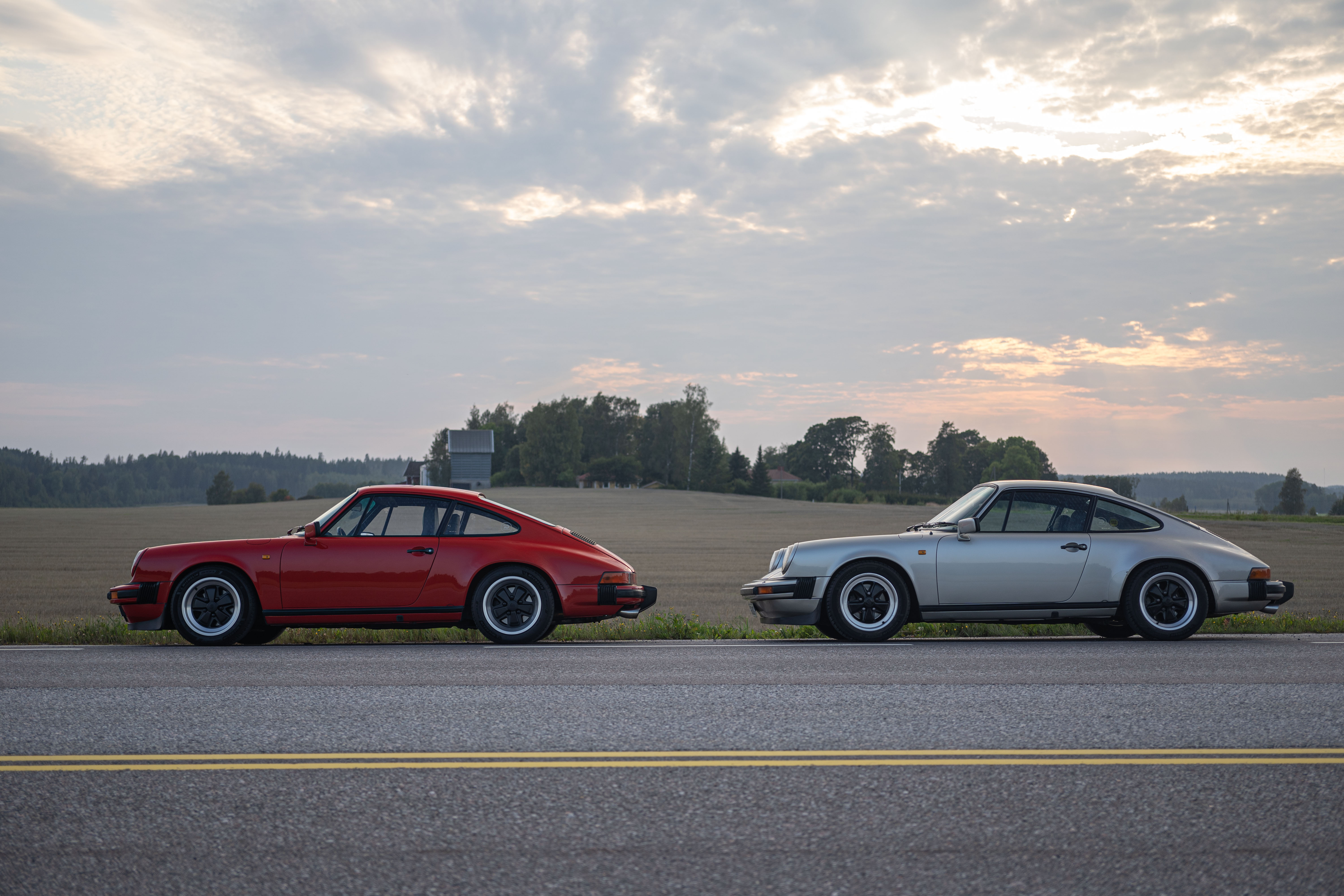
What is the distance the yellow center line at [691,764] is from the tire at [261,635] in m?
5.11

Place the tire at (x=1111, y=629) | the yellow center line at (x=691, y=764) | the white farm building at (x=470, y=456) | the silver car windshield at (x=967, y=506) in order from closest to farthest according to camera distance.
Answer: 1. the yellow center line at (x=691, y=764)
2. the tire at (x=1111, y=629)
3. the silver car windshield at (x=967, y=506)
4. the white farm building at (x=470, y=456)

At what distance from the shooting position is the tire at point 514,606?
9.84 meters

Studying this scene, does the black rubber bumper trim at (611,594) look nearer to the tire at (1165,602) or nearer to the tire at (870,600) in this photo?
the tire at (870,600)

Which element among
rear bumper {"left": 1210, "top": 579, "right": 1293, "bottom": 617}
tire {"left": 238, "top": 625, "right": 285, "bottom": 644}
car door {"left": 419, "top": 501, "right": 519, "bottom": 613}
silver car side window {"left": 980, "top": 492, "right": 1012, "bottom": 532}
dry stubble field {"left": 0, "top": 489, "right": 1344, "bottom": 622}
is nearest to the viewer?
car door {"left": 419, "top": 501, "right": 519, "bottom": 613}

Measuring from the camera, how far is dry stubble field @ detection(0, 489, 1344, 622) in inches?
751

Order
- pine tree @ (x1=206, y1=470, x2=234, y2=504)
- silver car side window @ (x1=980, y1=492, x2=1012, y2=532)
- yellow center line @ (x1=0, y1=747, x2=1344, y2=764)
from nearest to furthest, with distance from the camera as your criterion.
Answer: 1. yellow center line @ (x1=0, y1=747, x2=1344, y2=764)
2. silver car side window @ (x1=980, y1=492, x2=1012, y2=532)
3. pine tree @ (x1=206, y1=470, x2=234, y2=504)

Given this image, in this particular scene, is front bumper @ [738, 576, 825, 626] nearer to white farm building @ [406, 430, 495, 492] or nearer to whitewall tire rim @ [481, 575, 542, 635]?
whitewall tire rim @ [481, 575, 542, 635]

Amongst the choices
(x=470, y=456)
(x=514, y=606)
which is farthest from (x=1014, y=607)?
(x=470, y=456)

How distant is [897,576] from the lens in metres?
10.0

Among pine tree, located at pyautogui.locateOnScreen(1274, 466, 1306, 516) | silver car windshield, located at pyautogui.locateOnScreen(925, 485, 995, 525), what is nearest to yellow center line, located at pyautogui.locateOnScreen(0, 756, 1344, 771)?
silver car windshield, located at pyautogui.locateOnScreen(925, 485, 995, 525)

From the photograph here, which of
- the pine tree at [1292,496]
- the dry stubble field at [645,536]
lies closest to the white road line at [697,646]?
the dry stubble field at [645,536]

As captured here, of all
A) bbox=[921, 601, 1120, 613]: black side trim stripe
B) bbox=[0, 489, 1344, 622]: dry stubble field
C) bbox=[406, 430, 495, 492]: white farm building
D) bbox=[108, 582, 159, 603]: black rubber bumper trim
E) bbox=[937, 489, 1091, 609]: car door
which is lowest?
bbox=[0, 489, 1344, 622]: dry stubble field

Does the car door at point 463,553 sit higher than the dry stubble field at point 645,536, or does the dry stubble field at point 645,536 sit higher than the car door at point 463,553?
the car door at point 463,553

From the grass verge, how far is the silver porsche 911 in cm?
49
